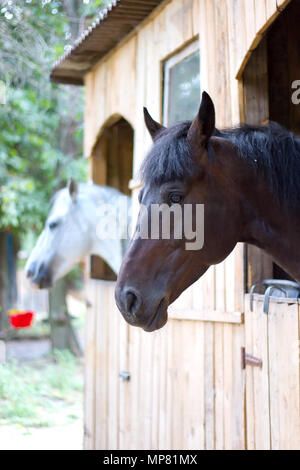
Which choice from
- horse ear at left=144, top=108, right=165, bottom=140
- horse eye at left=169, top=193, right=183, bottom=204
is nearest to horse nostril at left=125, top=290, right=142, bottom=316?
horse eye at left=169, top=193, right=183, bottom=204

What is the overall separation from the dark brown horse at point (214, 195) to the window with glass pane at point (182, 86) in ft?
5.71

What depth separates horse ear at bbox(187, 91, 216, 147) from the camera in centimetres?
194

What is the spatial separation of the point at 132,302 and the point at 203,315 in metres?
1.45

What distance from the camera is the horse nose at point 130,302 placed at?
184 cm

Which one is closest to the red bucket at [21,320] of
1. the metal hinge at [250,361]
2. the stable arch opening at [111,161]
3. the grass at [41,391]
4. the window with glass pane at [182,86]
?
the grass at [41,391]

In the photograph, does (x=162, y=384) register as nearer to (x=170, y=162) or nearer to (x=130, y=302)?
(x=130, y=302)

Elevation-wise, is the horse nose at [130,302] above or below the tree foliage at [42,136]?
below

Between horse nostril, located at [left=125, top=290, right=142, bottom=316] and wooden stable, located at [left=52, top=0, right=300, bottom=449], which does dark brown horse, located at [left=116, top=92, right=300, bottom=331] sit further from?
wooden stable, located at [left=52, top=0, right=300, bottom=449]

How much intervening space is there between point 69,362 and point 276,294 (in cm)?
723

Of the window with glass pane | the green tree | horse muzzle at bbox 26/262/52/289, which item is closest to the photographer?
the window with glass pane

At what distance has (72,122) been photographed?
9492 mm

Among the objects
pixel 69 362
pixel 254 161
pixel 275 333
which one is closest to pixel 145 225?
pixel 254 161

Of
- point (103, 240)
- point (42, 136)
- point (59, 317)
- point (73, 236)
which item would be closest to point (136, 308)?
point (103, 240)

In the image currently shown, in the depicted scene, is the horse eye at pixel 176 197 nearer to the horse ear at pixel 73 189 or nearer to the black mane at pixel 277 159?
the black mane at pixel 277 159
